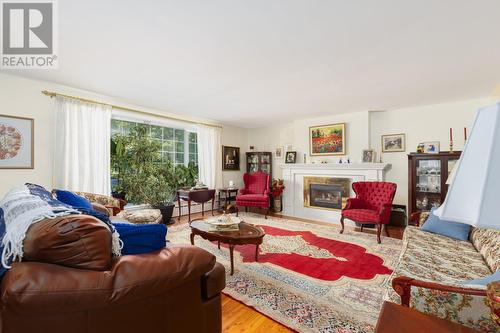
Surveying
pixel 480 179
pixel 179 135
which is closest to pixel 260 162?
pixel 179 135

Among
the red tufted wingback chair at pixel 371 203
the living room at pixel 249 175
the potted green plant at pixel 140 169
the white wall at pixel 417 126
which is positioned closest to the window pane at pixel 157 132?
the living room at pixel 249 175

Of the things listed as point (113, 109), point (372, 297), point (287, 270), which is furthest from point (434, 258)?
point (113, 109)

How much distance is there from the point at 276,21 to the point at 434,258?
7.64 ft

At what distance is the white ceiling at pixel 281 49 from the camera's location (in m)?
1.71

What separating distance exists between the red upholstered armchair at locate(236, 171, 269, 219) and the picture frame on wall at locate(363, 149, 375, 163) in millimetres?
2108

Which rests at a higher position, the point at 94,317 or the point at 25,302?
the point at 25,302

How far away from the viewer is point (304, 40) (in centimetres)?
212

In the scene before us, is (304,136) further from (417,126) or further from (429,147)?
(429,147)

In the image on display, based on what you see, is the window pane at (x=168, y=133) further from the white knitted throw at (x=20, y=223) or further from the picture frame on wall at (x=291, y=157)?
the white knitted throw at (x=20, y=223)

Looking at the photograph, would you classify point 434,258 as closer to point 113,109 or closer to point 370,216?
point 370,216

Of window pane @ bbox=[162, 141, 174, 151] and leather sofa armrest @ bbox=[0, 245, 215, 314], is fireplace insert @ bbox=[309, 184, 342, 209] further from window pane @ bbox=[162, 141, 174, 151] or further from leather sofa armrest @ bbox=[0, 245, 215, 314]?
leather sofa armrest @ bbox=[0, 245, 215, 314]

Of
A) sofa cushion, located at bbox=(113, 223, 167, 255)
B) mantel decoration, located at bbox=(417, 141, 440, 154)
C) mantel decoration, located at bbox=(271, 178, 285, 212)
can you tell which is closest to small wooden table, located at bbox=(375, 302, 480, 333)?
sofa cushion, located at bbox=(113, 223, 167, 255)

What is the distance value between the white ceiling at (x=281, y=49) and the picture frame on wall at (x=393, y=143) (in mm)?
866

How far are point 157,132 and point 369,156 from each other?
14.4ft
